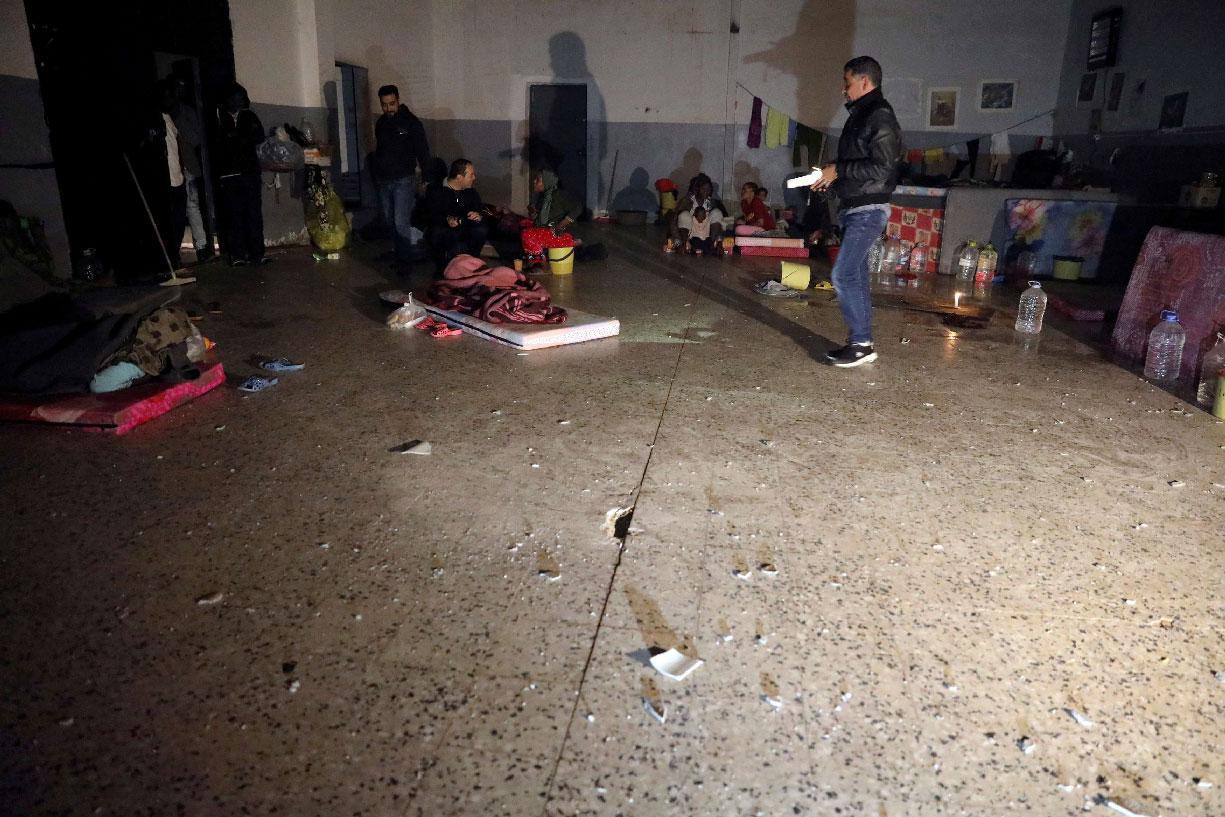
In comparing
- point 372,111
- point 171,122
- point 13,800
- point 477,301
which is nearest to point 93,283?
point 171,122

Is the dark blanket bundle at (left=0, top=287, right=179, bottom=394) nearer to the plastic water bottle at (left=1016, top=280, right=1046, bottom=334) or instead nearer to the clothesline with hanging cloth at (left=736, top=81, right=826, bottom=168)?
the plastic water bottle at (left=1016, top=280, right=1046, bottom=334)

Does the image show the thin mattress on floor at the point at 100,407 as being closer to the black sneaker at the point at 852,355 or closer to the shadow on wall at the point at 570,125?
the black sneaker at the point at 852,355

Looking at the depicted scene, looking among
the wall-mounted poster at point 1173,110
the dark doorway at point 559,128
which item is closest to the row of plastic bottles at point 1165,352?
the wall-mounted poster at point 1173,110

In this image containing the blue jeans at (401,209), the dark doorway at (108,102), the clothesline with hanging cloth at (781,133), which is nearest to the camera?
the dark doorway at (108,102)

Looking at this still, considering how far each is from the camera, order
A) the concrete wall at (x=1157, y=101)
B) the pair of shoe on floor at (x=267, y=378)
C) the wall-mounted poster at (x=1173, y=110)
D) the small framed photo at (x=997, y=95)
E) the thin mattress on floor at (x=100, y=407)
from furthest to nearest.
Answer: the small framed photo at (x=997, y=95), the wall-mounted poster at (x=1173, y=110), the concrete wall at (x=1157, y=101), the pair of shoe on floor at (x=267, y=378), the thin mattress on floor at (x=100, y=407)

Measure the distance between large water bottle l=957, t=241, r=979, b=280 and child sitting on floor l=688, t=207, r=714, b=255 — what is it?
9.02 feet

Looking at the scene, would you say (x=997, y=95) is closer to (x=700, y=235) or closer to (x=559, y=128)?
(x=700, y=235)

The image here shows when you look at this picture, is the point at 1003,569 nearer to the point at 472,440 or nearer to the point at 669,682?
the point at 669,682

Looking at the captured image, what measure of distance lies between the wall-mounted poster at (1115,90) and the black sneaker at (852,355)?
19.9 ft

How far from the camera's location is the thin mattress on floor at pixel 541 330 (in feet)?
17.1

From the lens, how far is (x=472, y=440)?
3.73 m

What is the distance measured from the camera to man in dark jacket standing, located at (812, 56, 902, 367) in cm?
465

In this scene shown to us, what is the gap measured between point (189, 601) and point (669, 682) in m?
1.47

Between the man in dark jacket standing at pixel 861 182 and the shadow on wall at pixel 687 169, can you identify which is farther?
the shadow on wall at pixel 687 169
